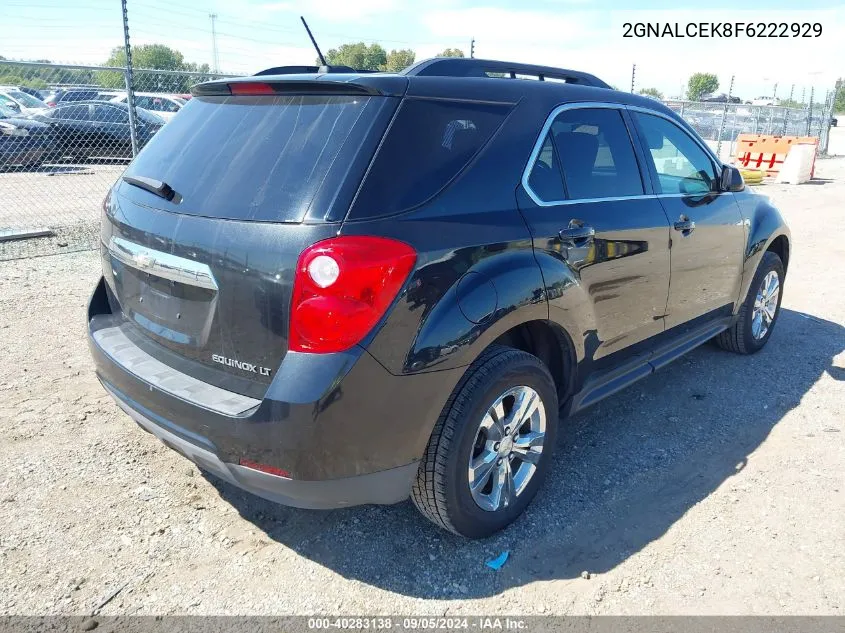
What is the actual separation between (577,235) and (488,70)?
912mm

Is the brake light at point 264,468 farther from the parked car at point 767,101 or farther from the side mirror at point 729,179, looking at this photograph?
the parked car at point 767,101

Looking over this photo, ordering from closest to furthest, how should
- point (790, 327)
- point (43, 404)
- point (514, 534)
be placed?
point (514, 534), point (43, 404), point (790, 327)

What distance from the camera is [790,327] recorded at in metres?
5.80

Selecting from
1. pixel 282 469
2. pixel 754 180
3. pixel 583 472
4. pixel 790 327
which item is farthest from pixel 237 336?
pixel 754 180

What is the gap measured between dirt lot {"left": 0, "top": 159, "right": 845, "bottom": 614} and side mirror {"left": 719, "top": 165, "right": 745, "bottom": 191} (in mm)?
1352

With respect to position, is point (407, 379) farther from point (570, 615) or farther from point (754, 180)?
point (754, 180)

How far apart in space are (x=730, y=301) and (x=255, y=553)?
11.4ft

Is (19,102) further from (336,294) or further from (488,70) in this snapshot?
(336,294)

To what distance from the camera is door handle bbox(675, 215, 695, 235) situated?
3742mm

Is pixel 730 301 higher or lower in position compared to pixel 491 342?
lower

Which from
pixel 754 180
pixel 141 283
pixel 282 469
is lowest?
pixel 754 180

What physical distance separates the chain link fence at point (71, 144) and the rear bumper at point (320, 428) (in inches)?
268

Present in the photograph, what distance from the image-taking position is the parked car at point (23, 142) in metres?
13.7

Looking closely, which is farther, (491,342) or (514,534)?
(514,534)
